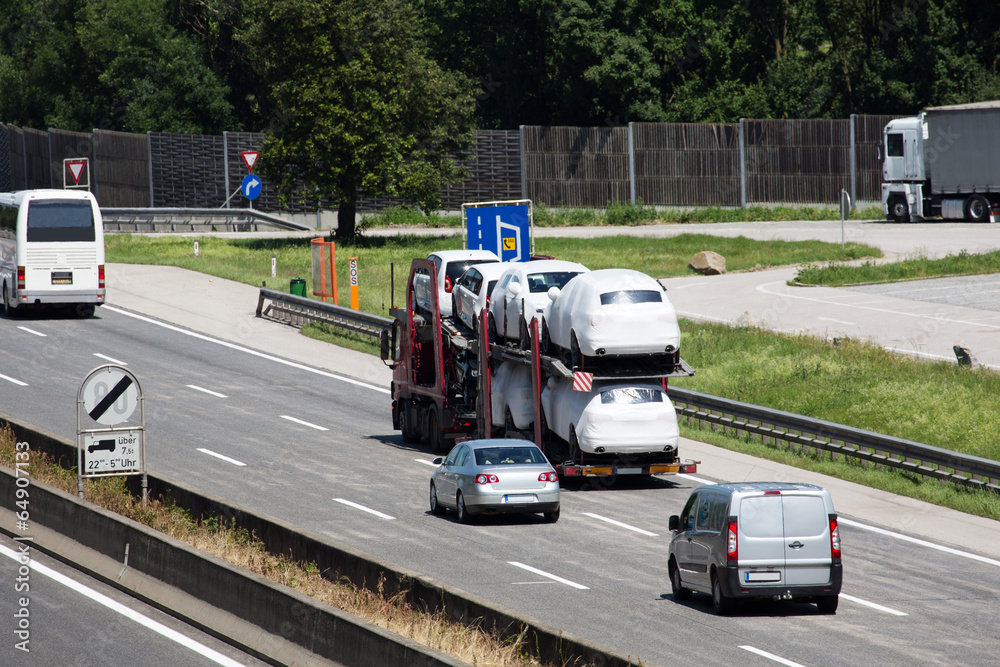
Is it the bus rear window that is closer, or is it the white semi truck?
the bus rear window

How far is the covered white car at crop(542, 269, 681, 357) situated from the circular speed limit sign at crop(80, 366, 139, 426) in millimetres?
9052

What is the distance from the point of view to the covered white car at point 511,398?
24047mm

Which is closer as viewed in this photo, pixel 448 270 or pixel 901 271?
pixel 448 270

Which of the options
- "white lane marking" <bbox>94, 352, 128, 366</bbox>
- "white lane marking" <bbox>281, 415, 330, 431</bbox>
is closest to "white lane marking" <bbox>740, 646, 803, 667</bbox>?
"white lane marking" <bbox>281, 415, 330, 431</bbox>

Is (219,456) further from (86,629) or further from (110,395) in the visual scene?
(86,629)

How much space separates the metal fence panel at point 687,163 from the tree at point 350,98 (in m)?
12.8

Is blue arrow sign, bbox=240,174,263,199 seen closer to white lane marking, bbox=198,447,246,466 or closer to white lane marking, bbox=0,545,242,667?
white lane marking, bbox=198,447,246,466

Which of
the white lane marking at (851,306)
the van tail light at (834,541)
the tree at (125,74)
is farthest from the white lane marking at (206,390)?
the tree at (125,74)

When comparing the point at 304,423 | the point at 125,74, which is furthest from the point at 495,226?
the point at 125,74

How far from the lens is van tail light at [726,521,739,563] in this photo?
14773 mm

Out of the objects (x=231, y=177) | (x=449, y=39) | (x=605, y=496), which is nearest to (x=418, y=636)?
(x=605, y=496)

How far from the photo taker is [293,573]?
42.8 ft

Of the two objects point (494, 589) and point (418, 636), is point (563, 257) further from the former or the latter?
point (418, 636)

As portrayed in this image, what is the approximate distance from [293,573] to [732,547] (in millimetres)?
5210
